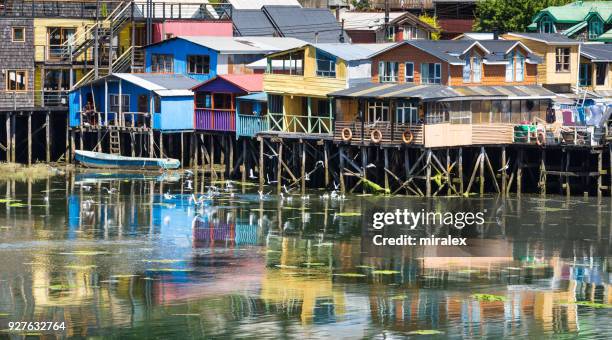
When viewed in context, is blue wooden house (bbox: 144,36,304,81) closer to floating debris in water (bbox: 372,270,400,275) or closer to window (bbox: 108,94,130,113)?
window (bbox: 108,94,130,113)

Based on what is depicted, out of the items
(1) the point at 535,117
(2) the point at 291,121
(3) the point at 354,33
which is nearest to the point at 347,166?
(2) the point at 291,121

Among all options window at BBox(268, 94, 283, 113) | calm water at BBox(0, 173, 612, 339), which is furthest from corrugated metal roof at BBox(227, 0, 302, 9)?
calm water at BBox(0, 173, 612, 339)

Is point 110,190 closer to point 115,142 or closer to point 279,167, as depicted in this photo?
point 279,167

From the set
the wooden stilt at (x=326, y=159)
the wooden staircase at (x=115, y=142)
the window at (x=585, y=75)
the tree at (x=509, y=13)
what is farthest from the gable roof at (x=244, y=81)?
the tree at (x=509, y=13)

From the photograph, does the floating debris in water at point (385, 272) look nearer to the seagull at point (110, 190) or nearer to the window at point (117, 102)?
the seagull at point (110, 190)

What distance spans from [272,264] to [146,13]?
140ft

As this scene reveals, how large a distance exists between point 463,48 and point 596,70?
1111cm

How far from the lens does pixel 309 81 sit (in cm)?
8388

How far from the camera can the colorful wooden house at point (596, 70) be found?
89.1m

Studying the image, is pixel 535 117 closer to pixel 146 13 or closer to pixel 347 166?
pixel 347 166

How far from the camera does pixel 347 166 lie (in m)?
82.2

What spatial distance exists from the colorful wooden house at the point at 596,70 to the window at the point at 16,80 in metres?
31.4

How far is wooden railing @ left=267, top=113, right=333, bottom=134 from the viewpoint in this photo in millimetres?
82688

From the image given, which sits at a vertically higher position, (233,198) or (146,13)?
(146,13)
